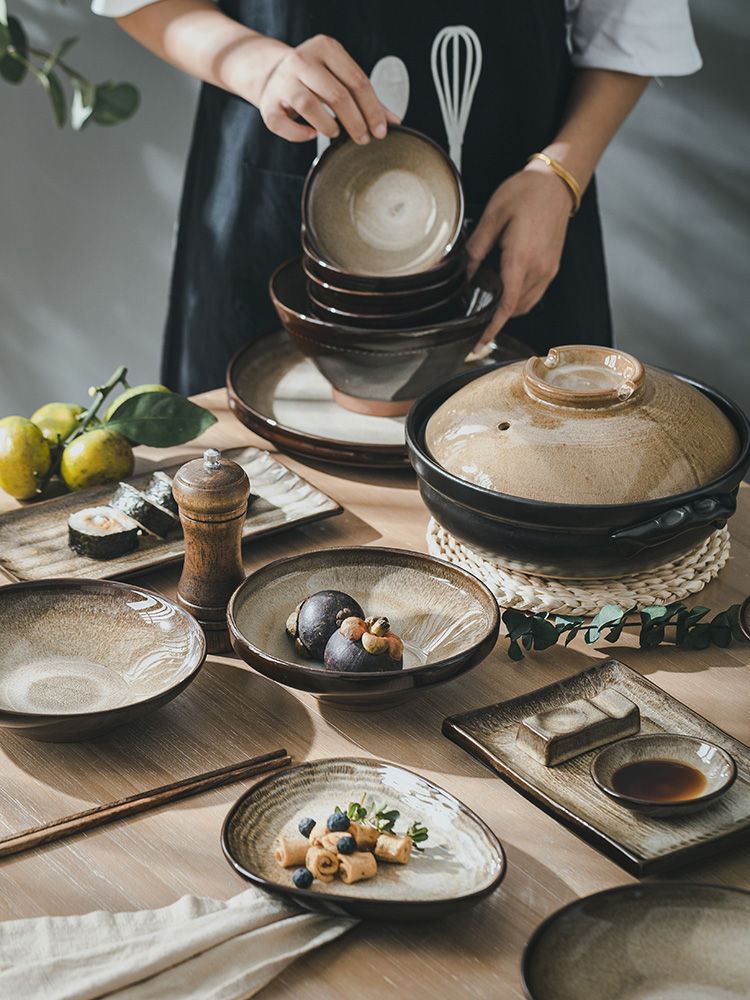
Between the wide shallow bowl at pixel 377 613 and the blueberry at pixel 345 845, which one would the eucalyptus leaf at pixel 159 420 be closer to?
the wide shallow bowl at pixel 377 613

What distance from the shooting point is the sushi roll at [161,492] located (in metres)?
1.34

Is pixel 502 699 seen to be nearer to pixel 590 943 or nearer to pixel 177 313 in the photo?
pixel 590 943

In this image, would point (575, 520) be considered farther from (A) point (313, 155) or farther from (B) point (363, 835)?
(A) point (313, 155)

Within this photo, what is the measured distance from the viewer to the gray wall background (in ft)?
8.37

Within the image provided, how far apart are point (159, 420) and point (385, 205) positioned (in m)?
0.47

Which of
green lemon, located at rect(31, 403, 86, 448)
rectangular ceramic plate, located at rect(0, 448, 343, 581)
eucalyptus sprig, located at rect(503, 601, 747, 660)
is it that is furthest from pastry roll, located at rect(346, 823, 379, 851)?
green lemon, located at rect(31, 403, 86, 448)

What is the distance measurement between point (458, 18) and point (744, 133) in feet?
3.26

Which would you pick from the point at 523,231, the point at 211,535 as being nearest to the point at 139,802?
the point at 211,535

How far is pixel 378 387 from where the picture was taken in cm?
154

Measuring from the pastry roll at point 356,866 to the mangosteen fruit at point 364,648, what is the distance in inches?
8.3

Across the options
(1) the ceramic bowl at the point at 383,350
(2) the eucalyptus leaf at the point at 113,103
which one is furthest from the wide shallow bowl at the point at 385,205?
(2) the eucalyptus leaf at the point at 113,103

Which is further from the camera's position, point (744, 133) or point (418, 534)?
point (744, 133)

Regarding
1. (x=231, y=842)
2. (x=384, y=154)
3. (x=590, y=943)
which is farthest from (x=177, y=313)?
(x=590, y=943)

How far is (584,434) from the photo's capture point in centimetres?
114
